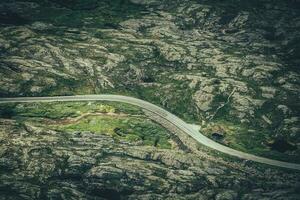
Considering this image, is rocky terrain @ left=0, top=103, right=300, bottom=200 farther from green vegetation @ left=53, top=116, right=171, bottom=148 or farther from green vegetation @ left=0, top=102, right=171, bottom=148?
green vegetation @ left=0, top=102, right=171, bottom=148

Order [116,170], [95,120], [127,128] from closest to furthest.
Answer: [116,170] < [127,128] < [95,120]

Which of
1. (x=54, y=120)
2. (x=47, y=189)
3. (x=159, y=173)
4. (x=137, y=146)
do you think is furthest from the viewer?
(x=54, y=120)

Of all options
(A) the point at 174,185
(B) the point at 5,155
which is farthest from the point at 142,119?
(B) the point at 5,155

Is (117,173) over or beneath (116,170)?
beneath

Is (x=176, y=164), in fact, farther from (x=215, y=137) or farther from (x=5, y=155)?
(x=5, y=155)

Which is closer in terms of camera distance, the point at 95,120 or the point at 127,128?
the point at 127,128

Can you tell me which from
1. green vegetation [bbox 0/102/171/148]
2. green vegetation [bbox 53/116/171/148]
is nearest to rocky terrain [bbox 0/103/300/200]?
green vegetation [bbox 53/116/171/148]

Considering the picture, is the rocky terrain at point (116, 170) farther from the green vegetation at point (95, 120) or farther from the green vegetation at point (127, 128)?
the green vegetation at point (95, 120)

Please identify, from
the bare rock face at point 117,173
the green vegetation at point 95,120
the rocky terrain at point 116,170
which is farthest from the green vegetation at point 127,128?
the bare rock face at point 117,173

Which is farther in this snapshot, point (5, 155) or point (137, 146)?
point (137, 146)

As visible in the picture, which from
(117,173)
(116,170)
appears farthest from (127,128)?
(117,173)

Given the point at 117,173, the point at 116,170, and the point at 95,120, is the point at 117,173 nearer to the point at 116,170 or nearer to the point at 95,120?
the point at 116,170
